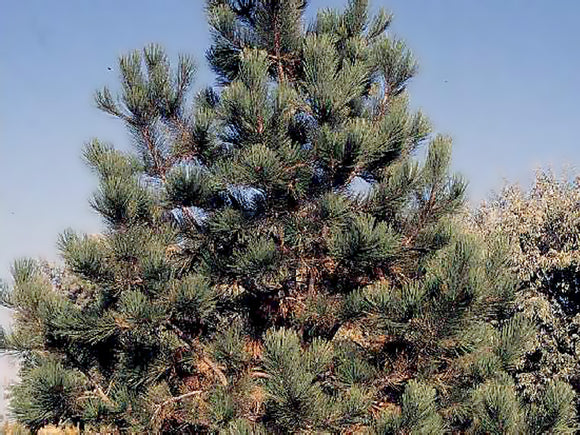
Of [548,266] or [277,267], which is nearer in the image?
[277,267]

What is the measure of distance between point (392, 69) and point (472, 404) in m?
2.11

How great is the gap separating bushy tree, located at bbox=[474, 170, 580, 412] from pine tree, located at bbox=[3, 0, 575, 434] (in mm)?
4651

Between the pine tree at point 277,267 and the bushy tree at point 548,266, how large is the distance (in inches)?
183

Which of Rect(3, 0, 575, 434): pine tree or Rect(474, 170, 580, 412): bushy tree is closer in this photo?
Rect(3, 0, 575, 434): pine tree

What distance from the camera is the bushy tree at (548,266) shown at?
9148mm

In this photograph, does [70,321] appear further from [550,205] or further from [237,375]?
[550,205]

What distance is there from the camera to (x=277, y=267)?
3.94 metres

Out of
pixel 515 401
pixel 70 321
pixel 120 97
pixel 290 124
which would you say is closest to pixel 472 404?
pixel 515 401

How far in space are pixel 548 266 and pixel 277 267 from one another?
6.70m

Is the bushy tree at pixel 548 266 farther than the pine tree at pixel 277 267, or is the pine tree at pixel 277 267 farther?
the bushy tree at pixel 548 266

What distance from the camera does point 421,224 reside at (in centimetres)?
421

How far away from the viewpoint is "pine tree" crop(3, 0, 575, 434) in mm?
3734

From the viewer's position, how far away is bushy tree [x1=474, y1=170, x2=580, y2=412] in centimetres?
915

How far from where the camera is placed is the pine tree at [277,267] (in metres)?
3.73
